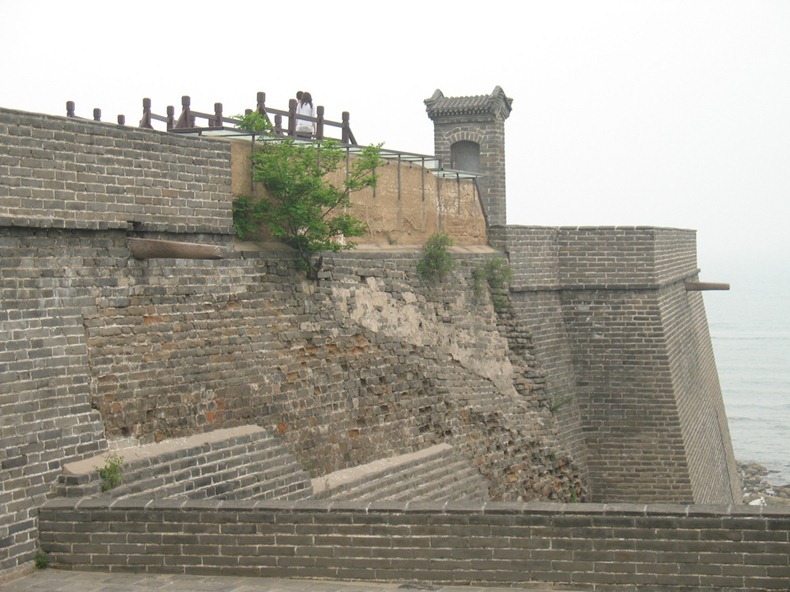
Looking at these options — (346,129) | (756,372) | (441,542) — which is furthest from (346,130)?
(756,372)

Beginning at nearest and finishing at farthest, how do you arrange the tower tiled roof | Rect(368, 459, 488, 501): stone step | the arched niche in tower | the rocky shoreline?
1. Rect(368, 459, 488, 501): stone step
2. the tower tiled roof
3. the arched niche in tower
4. the rocky shoreline

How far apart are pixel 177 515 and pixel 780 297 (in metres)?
135

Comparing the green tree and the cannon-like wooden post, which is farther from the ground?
the cannon-like wooden post

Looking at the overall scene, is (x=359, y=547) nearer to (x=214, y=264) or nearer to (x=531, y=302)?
(x=214, y=264)

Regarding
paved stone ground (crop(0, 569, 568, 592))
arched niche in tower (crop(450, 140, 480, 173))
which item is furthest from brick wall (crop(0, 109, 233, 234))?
arched niche in tower (crop(450, 140, 480, 173))

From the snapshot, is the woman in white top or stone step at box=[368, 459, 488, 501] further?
the woman in white top

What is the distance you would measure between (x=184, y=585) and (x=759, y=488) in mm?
25221

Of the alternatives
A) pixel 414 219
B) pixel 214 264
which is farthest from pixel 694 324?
pixel 214 264

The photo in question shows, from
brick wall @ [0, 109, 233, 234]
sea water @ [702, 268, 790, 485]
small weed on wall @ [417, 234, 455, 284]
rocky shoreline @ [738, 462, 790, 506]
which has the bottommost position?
rocky shoreline @ [738, 462, 790, 506]

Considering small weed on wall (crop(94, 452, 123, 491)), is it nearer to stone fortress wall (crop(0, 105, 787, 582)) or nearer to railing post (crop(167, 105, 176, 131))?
stone fortress wall (crop(0, 105, 787, 582))

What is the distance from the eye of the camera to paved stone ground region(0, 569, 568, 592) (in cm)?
875

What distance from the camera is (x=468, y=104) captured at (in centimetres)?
1902

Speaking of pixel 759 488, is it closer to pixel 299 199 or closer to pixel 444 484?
pixel 444 484

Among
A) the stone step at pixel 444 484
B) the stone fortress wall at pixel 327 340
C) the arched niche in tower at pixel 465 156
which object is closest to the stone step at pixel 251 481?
the stone fortress wall at pixel 327 340
